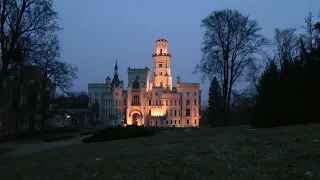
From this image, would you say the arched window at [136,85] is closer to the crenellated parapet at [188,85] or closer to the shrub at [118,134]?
the crenellated parapet at [188,85]

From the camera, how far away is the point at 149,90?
123875mm

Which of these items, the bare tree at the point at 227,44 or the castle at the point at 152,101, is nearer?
the bare tree at the point at 227,44

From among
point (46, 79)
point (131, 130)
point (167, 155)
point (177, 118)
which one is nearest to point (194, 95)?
point (177, 118)

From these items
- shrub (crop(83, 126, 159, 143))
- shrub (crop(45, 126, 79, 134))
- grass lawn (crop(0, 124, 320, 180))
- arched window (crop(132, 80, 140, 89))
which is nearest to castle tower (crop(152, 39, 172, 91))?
arched window (crop(132, 80, 140, 89))

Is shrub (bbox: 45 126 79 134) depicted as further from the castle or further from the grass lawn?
the castle

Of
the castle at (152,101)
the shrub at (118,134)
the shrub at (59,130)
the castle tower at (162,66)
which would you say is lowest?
the shrub at (59,130)

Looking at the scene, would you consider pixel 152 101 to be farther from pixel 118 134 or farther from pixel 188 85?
pixel 118 134

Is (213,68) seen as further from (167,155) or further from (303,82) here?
(167,155)

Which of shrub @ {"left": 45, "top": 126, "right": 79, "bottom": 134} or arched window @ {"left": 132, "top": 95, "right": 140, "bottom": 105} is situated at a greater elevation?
arched window @ {"left": 132, "top": 95, "right": 140, "bottom": 105}

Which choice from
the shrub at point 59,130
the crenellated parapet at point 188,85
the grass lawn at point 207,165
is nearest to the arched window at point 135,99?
the crenellated parapet at point 188,85

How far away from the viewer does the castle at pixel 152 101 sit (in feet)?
392

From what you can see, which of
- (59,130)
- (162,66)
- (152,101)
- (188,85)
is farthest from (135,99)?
(59,130)

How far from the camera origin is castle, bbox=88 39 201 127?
392 feet

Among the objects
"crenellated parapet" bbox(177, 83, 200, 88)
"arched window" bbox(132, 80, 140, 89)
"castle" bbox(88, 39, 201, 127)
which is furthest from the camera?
"crenellated parapet" bbox(177, 83, 200, 88)
